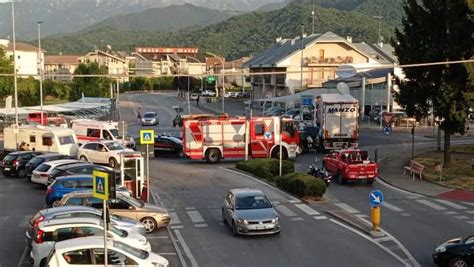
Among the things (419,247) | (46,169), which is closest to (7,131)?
A: (46,169)

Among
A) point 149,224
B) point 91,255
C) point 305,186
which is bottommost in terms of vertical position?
point 149,224

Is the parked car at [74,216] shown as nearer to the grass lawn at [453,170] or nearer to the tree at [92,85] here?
the grass lawn at [453,170]

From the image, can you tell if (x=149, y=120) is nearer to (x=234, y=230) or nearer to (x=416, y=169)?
(x=416, y=169)

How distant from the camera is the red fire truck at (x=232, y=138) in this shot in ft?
131

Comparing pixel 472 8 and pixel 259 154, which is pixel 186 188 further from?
pixel 472 8

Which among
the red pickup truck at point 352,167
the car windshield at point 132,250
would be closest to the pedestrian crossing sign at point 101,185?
the car windshield at point 132,250

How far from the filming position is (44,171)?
3031cm

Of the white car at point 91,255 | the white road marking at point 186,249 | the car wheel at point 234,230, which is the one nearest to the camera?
the white car at point 91,255

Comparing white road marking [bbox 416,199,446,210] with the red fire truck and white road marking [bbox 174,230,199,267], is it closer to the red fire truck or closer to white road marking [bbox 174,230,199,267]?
white road marking [bbox 174,230,199,267]

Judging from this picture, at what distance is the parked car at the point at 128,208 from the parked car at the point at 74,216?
1364mm

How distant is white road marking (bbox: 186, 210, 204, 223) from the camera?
24230 mm

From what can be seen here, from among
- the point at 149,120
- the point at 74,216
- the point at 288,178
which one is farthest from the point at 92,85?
the point at 74,216

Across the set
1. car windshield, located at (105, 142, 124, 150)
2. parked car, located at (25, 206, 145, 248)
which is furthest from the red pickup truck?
parked car, located at (25, 206, 145, 248)

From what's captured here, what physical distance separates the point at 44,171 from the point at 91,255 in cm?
1622
